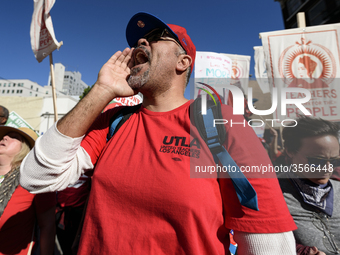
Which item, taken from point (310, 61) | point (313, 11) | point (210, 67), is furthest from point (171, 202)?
point (313, 11)

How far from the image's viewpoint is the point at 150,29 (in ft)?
5.15

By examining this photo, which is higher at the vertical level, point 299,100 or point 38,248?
point 299,100

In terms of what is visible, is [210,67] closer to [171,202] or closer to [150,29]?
[150,29]

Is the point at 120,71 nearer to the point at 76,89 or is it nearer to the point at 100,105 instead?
the point at 100,105

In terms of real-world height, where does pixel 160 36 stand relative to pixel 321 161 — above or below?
above

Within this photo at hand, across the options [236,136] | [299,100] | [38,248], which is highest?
[299,100]

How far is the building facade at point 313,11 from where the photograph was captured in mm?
12883

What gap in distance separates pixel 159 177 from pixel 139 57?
0.96 metres

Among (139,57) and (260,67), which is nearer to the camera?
(139,57)

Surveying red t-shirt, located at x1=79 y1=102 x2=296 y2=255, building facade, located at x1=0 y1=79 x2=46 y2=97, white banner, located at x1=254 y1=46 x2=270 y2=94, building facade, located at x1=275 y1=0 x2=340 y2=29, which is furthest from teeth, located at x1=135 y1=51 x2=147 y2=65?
building facade, located at x1=0 y1=79 x2=46 y2=97

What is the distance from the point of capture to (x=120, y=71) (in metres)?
1.46

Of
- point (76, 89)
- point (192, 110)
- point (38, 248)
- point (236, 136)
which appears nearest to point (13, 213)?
point (38, 248)

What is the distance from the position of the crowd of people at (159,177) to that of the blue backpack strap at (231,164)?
0.04 meters

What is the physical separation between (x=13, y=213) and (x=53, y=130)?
1398 mm
